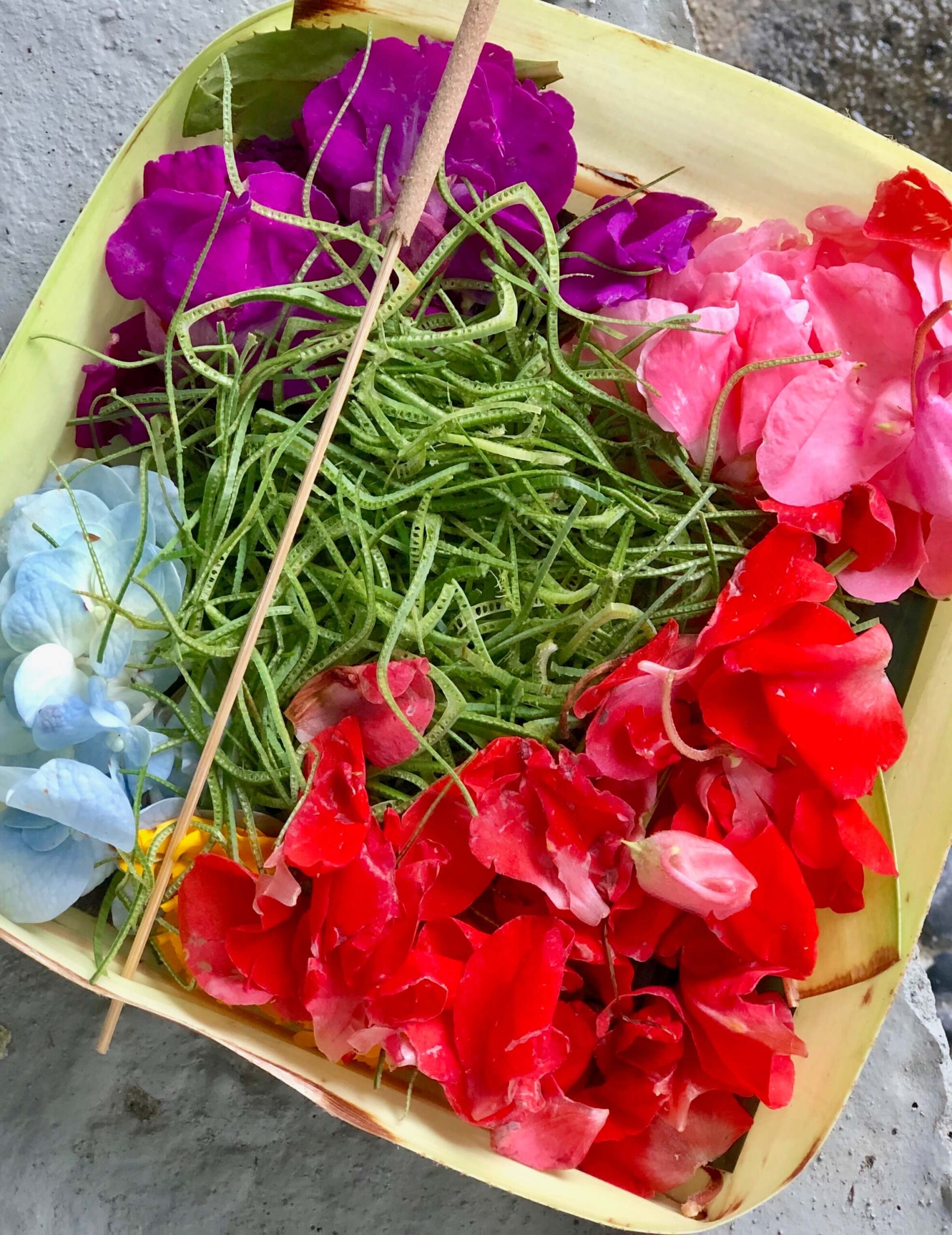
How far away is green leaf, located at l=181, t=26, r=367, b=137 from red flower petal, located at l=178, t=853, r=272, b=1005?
1.01 feet

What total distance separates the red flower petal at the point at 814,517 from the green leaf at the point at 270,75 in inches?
10.4

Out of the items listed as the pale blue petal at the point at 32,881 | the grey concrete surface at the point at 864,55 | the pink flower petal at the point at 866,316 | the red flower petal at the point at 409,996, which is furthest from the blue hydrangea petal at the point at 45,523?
the grey concrete surface at the point at 864,55

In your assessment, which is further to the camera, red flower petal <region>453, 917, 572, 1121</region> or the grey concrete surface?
the grey concrete surface

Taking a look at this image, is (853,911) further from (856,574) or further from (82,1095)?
(82,1095)

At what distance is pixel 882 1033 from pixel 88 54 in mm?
755

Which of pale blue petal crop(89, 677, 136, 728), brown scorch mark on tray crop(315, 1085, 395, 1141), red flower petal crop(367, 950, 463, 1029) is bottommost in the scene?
brown scorch mark on tray crop(315, 1085, 395, 1141)

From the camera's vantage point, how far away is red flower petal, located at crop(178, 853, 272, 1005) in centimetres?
36

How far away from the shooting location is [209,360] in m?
0.40

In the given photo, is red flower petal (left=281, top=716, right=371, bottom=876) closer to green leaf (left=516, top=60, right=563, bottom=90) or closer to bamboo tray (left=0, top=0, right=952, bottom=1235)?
Result: bamboo tray (left=0, top=0, right=952, bottom=1235)

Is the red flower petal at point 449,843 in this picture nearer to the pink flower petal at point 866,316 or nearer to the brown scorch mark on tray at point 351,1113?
the brown scorch mark on tray at point 351,1113

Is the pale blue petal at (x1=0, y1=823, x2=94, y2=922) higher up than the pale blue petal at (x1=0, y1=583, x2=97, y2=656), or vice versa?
the pale blue petal at (x1=0, y1=583, x2=97, y2=656)

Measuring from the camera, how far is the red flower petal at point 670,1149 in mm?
379

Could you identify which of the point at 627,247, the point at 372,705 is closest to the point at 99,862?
the point at 372,705

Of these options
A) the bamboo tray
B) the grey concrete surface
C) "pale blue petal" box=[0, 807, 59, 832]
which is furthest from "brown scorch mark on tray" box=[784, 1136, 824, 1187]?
the grey concrete surface
